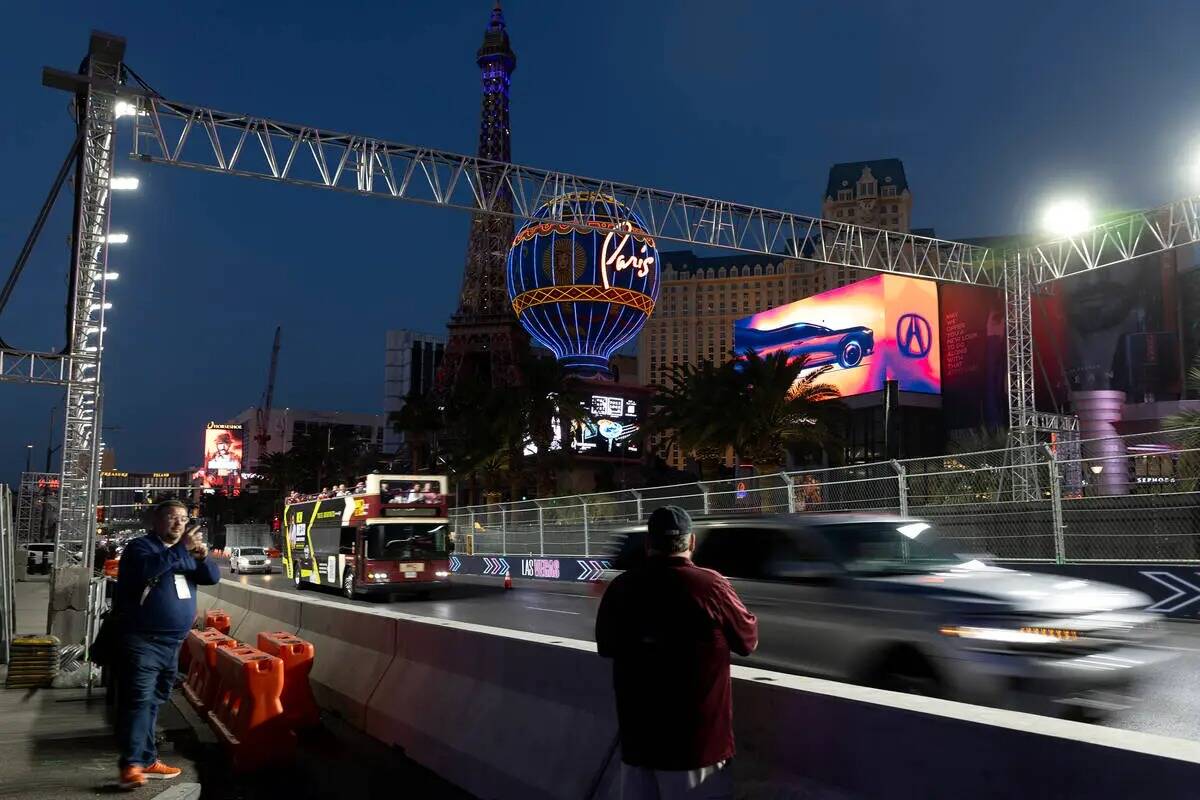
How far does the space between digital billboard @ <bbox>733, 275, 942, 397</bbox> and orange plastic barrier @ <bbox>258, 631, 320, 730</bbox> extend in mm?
56288

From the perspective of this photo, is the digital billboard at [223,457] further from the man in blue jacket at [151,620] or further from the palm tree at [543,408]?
the man in blue jacket at [151,620]

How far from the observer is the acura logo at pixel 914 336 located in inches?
2496

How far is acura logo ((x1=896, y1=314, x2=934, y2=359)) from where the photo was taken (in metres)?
63.4

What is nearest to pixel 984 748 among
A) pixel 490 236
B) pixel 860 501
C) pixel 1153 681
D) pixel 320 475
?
pixel 1153 681

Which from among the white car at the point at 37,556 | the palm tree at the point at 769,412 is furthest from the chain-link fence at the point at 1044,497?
the white car at the point at 37,556

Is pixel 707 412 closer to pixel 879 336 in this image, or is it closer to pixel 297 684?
pixel 297 684

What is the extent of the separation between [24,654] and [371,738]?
6149 mm

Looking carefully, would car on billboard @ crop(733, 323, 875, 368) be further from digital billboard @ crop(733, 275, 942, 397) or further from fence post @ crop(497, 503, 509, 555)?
fence post @ crop(497, 503, 509, 555)

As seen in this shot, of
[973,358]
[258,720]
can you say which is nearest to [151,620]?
[258,720]

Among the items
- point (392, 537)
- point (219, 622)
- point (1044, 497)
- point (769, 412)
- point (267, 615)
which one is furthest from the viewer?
point (769, 412)

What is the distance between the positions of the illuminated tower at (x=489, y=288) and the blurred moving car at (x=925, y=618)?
9982 centimetres

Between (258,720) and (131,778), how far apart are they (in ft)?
3.96

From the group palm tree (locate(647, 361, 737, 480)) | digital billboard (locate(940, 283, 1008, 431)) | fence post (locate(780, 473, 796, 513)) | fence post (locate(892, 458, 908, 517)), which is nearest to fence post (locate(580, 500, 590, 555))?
palm tree (locate(647, 361, 737, 480))

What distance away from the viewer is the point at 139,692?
252 inches
